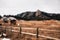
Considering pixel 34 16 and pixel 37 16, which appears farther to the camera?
pixel 34 16

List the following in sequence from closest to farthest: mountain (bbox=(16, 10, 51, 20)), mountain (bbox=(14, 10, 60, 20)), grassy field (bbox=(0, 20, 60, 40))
Result: grassy field (bbox=(0, 20, 60, 40)) < mountain (bbox=(14, 10, 60, 20)) < mountain (bbox=(16, 10, 51, 20))

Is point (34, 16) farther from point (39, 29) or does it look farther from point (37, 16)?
point (39, 29)

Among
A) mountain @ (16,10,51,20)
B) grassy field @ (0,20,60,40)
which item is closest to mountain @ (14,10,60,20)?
mountain @ (16,10,51,20)

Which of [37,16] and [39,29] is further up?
[37,16]

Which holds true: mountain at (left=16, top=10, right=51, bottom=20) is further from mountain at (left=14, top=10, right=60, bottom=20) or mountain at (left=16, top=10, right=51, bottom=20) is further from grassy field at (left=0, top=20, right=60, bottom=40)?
grassy field at (left=0, top=20, right=60, bottom=40)

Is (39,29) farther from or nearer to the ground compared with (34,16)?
nearer to the ground

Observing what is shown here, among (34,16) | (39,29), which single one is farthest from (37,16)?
(39,29)

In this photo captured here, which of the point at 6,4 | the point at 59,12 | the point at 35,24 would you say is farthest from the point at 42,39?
the point at 6,4

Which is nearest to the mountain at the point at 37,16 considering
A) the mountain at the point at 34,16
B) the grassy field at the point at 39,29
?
the mountain at the point at 34,16

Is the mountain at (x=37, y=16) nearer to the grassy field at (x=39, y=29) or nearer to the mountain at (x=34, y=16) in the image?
the mountain at (x=34, y=16)

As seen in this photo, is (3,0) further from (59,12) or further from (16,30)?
(59,12)

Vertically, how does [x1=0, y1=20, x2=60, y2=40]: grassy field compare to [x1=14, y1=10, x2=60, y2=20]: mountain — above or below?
below

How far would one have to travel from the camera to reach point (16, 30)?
775 centimetres

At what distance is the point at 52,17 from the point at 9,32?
2.41 metres
